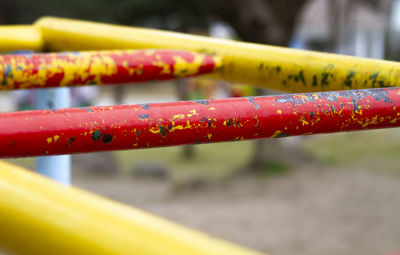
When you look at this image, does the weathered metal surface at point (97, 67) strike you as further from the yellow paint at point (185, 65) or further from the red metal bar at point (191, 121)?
the red metal bar at point (191, 121)

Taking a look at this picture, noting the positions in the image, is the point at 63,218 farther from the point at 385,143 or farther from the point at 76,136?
the point at 385,143

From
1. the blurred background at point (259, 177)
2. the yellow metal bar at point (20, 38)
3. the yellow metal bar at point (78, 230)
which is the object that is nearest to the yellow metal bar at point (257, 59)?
the yellow metal bar at point (20, 38)

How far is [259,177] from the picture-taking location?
5.24 meters

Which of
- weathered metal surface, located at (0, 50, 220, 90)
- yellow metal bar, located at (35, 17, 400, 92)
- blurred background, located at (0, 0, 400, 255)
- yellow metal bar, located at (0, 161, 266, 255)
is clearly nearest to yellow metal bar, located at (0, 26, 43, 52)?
yellow metal bar, located at (35, 17, 400, 92)

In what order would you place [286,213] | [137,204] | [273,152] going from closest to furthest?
[286,213], [137,204], [273,152]

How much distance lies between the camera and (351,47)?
14.0 m

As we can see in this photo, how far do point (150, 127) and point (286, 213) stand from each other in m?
3.82

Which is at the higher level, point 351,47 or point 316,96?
point 351,47

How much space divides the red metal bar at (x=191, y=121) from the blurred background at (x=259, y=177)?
296cm

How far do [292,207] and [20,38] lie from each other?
3.57 meters

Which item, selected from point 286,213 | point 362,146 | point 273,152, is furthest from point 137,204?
point 362,146

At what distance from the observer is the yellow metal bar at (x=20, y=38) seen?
3.33ft

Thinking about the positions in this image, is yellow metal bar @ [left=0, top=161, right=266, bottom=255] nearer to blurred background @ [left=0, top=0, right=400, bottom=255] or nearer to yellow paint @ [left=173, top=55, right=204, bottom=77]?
yellow paint @ [left=173, top=55, right=204, bottom=77]

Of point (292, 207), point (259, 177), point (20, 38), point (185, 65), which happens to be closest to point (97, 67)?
point (185, 65)
